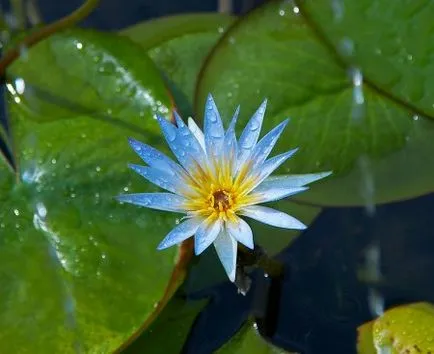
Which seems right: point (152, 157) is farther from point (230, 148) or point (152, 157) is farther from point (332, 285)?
point (332, 285)

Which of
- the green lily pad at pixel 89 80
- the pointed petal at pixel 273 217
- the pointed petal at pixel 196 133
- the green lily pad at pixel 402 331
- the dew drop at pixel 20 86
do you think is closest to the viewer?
the pointed petal at pixel 273 217

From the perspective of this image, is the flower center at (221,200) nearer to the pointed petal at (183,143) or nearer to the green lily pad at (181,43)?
the pointed petal at (183,143)

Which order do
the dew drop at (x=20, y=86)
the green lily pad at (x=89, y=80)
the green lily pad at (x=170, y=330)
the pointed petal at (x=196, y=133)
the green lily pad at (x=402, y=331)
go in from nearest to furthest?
the pointed petal at (x=196, y=133), the green lily pad at (x=402, y=331), the green lily pad at (x=170, y=330), the green lily pad at (x=89, y=80), the dew drop at (x=20, y=86)

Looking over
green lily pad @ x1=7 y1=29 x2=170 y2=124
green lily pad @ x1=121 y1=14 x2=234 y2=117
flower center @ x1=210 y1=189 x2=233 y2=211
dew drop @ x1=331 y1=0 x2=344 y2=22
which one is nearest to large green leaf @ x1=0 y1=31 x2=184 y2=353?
green lily pad @ x1=7 y1=29 x2=170 y2=124

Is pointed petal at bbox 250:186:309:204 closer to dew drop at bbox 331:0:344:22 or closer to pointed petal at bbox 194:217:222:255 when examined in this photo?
pointed petal at bbox 194:217:222:255

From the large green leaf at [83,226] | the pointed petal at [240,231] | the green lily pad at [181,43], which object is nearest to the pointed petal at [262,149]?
the pointed petal at [240,231]

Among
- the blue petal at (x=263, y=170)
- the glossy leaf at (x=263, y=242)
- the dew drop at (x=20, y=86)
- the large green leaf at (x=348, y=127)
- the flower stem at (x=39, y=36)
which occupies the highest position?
the flower stem at (x=39, y=36)

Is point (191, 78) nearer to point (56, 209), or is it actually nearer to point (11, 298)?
point (56, 209)
